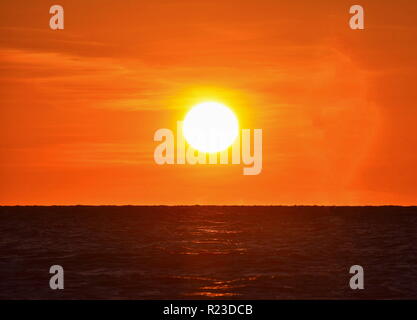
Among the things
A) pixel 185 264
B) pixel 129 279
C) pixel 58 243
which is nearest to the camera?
pixel 129 279

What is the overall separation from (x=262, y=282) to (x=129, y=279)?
7.35m

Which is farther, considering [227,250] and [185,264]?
[227,250]

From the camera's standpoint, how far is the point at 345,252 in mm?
68875

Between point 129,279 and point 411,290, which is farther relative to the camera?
point 129,279
